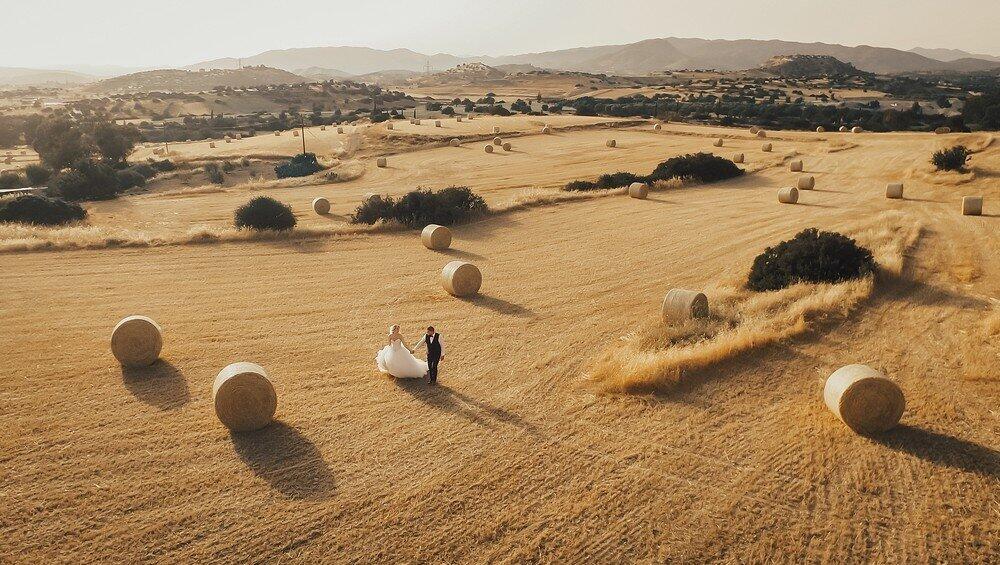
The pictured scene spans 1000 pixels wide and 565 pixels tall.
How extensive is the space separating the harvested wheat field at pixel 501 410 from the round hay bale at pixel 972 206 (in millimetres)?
3513

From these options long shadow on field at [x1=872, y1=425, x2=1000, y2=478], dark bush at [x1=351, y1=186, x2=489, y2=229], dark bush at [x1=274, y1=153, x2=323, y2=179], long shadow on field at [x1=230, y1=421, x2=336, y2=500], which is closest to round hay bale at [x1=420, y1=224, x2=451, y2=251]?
dark bush at [x1=351, y1=186, x2=489, y2=229]

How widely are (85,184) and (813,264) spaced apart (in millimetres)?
35740

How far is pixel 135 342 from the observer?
11.1m

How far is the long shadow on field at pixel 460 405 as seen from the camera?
30.5ft

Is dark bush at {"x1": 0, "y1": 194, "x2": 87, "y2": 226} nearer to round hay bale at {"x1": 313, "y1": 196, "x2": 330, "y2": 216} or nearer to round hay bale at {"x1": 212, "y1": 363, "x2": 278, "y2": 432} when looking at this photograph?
round hay bale at {"x1": 313, "y1": 196, "x2": 330, "y2": 216}

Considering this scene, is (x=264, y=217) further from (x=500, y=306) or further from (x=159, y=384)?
(x=159, y=384)

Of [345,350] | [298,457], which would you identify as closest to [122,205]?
[345,350]

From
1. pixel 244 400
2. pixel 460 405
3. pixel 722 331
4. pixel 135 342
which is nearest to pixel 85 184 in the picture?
pixel 135 342

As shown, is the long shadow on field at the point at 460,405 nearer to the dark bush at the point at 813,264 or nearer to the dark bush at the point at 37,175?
the dark bush at the point at 813,264

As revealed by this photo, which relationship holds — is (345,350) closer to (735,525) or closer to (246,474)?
(246,474)

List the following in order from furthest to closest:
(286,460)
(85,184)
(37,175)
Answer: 1. (37,175)
2. (85,184)
3. (286,460)

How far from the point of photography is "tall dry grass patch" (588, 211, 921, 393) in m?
10.3

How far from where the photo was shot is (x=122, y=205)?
32.1 m

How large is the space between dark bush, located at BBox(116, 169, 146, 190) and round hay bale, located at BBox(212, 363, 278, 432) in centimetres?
3504
